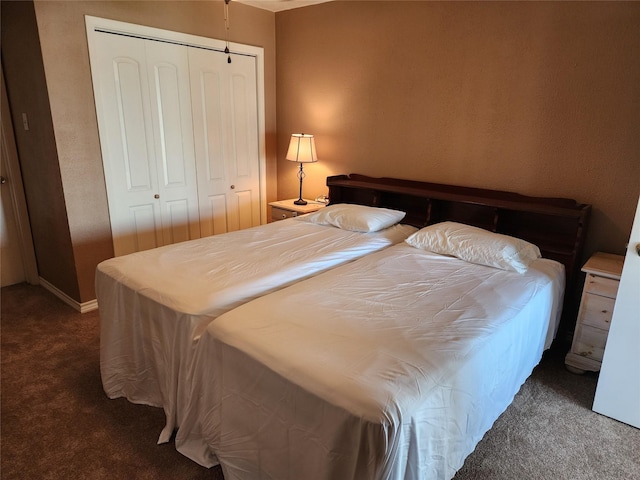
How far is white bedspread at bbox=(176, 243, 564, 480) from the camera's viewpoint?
1.20 metres

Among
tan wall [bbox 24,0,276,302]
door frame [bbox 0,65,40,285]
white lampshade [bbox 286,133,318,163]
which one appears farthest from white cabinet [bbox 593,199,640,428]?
door frame [bbox 0,65,40,285]

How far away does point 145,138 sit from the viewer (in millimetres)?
3236

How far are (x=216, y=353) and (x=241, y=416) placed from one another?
25 centimetres

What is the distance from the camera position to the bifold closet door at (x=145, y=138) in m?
2.98

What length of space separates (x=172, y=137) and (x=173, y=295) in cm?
201

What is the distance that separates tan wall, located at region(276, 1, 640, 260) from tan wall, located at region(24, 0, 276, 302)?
3.54ft

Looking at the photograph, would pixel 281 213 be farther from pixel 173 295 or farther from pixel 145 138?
pixel 173 295

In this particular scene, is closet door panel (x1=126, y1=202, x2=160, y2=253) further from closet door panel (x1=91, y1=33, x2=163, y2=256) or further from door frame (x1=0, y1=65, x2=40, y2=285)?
door frame (x1=0, y1=65, x2=40, y2=285)

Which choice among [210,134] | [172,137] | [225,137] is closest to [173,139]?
[172,137]

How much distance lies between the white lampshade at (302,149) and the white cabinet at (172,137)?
586mm

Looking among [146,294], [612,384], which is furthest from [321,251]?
[612,384]

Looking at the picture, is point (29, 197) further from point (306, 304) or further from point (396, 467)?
point (396, 467)

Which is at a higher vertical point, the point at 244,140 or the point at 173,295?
the point at 244,140

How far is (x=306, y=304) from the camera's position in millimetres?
1746
